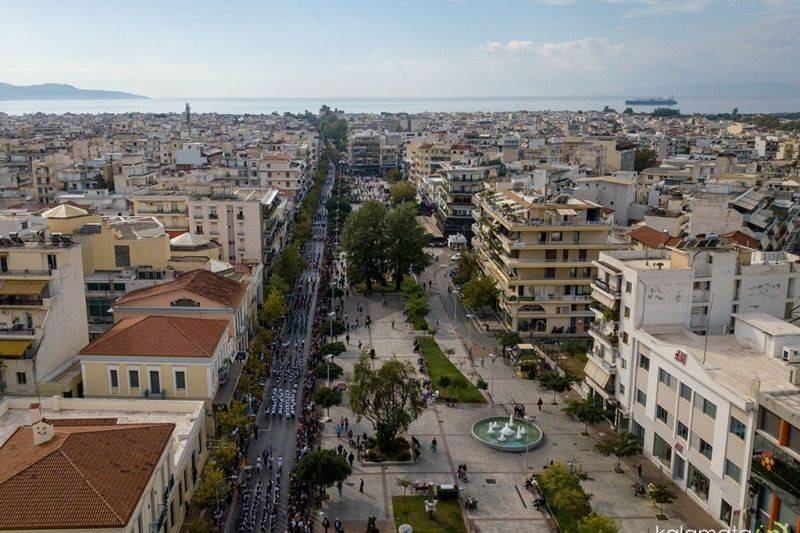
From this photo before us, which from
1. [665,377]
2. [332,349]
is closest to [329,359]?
[332,349]

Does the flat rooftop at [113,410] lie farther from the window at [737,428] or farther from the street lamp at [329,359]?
the window at [737,428]

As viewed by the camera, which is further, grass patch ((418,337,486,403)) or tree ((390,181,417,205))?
tree ((390,181,417,205))

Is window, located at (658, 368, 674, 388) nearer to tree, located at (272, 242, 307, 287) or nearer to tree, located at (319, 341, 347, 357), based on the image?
tree, located at (319, 341, 347, 357)

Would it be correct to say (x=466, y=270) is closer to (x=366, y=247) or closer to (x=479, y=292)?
(x=479, y=292)

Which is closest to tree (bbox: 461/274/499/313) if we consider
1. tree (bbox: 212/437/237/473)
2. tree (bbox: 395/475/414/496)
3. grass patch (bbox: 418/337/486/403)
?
grass patch (bbox: 418/337/486/403)

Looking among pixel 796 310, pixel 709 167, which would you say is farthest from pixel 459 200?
pixel 796 310

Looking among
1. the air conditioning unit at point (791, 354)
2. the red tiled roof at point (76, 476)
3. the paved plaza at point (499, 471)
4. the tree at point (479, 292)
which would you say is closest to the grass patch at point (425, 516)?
the paved plaza at point (499, 471)
